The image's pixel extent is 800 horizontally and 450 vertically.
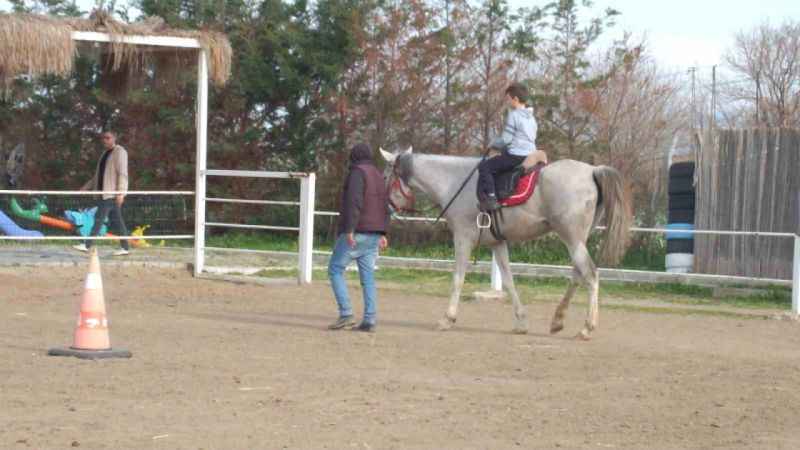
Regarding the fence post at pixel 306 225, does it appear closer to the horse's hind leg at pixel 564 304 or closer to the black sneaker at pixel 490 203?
the black sneaker at pixel 490 203

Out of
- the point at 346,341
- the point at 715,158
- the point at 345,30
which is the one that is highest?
the point at 345,30

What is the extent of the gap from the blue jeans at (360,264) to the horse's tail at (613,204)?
211 cm

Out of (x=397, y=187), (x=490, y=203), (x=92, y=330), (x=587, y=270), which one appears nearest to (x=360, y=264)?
(x=397, y=187)

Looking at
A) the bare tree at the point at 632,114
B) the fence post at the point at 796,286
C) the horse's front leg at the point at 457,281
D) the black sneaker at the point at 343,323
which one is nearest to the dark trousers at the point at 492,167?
the horse's front leg at the point at 457,281

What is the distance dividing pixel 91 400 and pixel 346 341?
3612mm

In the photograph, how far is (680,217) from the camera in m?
17.9

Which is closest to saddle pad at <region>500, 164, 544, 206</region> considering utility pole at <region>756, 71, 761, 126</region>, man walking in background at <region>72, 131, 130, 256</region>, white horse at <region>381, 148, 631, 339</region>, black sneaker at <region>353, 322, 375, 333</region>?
white horse at <region>381, 148, 631, 339</region>

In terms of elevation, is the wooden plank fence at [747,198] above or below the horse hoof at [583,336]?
above

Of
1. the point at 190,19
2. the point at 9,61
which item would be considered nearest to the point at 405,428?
the point at 9,61

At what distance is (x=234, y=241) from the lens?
22.5 m

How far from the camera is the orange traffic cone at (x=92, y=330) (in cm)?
941

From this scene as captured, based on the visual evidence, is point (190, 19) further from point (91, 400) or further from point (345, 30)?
point (91, 400)

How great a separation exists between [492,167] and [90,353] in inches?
166

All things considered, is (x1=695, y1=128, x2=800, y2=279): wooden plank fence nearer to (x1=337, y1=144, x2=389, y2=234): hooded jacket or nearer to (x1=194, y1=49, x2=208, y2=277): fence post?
(x1=194, y1=49, x2=208, y2=277): fence post
